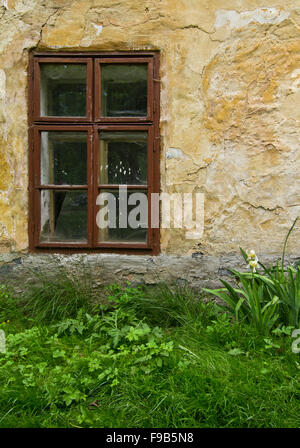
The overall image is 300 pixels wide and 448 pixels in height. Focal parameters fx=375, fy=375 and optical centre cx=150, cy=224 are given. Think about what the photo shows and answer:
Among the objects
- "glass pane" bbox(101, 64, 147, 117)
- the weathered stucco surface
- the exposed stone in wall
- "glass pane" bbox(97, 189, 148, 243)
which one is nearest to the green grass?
the exposed stone in wall

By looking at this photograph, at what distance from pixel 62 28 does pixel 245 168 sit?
1741 mm

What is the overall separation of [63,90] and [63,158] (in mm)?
537

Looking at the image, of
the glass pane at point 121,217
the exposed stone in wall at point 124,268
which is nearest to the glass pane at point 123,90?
the glass pane at point 121,217

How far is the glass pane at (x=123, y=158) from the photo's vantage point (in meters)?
2.95

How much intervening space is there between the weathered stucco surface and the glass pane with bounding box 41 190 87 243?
67 cm

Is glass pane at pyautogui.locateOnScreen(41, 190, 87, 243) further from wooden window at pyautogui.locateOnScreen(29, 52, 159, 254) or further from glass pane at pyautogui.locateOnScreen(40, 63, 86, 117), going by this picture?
glass pane at pyautogui.locateOnScreen(40, 63, 86, 117)

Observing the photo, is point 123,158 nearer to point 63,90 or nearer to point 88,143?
point 88,143

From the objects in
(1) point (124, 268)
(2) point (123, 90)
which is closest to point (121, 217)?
(1) point (124, 268)

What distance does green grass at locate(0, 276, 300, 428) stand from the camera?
5.51 feet

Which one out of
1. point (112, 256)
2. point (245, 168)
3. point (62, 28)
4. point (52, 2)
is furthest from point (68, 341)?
point (52, 2)

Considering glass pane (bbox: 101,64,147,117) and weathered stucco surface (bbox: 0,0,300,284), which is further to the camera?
glass pane (bbox: 101,64,147,117)

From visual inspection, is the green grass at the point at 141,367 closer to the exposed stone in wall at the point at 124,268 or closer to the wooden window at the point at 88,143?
the exposed stone in wall at the point at 124,268

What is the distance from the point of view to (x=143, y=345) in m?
2.12
